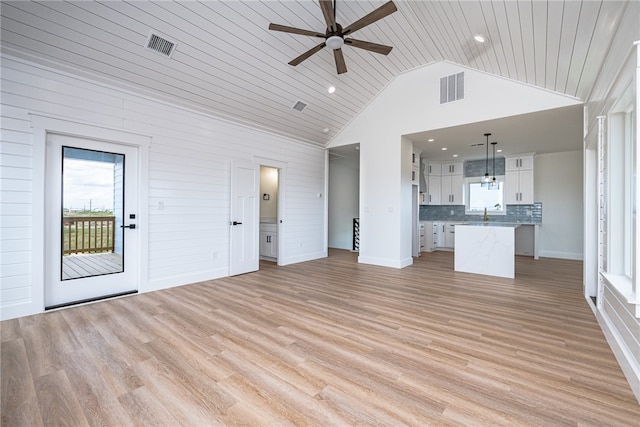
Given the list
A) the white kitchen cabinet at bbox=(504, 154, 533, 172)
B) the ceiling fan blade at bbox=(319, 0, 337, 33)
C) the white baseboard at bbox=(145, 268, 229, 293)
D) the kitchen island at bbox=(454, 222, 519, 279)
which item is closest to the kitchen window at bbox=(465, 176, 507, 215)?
the white kitchen cabinet at bbox=(504, 154, 533, 172)

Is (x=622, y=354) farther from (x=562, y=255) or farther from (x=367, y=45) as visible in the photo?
(x=562, y=255)

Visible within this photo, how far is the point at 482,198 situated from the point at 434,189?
1.37 m

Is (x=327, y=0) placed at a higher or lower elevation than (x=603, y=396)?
higher

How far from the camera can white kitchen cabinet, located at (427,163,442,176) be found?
8977mm

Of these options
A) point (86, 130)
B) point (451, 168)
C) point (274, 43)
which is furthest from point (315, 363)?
point (451, 168)

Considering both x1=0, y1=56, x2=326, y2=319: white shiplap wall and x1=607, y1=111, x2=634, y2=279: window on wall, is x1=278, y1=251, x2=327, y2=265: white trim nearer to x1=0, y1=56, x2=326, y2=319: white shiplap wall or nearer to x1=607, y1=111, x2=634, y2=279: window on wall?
x1=0, y1=56, x2=326, y2=319: white shiplap wall

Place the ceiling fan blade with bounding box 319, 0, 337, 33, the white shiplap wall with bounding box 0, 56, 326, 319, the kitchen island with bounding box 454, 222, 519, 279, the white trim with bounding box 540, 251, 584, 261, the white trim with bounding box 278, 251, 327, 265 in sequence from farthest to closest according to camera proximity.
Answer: the white trim with bounding box 540, 251, 584, 261 < the white trim with bounding box 278, 251, 327, 265 < the kitchen island with bounding box 454, 222, 519, 279 < the white shiplap wall with bounding box 0, 56, 326, 319 < the ceiling fan blade with bounding box 319, 0, 337, 33

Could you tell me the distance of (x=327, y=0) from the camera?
→ 2.71m

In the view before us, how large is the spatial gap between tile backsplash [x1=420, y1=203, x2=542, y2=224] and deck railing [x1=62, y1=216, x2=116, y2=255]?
27.3 feet

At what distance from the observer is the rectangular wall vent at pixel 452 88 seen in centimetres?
510

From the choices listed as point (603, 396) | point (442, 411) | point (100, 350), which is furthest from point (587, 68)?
point (100, 350)

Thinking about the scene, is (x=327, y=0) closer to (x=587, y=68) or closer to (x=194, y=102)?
(x=194, y=102)

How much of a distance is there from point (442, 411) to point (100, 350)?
106 inches

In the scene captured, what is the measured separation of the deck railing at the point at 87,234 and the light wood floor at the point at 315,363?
746 millimetres
